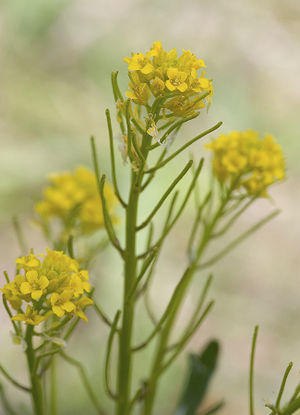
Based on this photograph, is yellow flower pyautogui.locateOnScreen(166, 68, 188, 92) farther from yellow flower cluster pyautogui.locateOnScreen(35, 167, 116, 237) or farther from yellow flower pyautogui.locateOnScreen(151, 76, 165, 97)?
yellow flower cluster pyautogui.locateOnScreen(35, 167, 116, 237)

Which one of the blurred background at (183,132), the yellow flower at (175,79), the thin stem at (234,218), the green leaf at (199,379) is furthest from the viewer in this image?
the blurred background at (183,132)

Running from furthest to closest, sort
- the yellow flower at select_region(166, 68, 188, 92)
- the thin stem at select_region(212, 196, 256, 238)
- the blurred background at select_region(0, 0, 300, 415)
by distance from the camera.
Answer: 1. the blurred background at select_region(0, 0, 300, 415)
2. the thin stem at select_region(212, 196, 256, 238)
3. the yellow flower at select_region(166, 68, 188, 92)

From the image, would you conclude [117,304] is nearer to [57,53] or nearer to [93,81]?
[93,81]

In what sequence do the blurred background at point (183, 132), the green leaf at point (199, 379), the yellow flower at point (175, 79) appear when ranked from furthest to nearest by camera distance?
the blurred background at point (183, 132), the green leaf at point (199, 379), the yellow flower at point (175, 79)

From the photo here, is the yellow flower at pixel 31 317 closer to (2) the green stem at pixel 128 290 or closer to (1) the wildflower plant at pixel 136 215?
(1) the wildflower plant at pixel 136 215

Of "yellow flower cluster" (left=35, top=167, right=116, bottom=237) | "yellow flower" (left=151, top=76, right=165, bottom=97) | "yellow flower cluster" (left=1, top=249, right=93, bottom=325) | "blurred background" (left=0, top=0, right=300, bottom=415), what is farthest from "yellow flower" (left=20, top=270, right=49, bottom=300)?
"blurred background" (left=0, top=0, right=300, bottom=415)

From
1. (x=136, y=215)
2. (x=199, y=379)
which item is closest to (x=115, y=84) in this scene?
(x=136, y=215)

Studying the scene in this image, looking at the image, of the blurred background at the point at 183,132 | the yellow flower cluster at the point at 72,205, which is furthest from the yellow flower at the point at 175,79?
the blurred background at the point at 183,132
